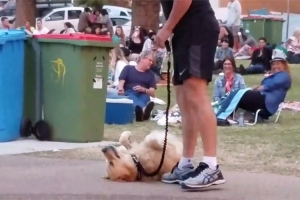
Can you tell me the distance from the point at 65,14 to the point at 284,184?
1406 inches

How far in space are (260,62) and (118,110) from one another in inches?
397

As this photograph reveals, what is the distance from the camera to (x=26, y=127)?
30.7ft

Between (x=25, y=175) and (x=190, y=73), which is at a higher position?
(x=190, y=73)

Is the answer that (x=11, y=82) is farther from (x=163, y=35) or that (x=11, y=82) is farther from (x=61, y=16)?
(x=61, y=16)

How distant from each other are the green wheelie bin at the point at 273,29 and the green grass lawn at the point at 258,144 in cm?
1978

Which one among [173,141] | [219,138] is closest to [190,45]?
[173,141]

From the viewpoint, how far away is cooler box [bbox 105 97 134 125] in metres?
11.4

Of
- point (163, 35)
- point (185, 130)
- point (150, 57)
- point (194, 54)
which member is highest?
point (163, 35)

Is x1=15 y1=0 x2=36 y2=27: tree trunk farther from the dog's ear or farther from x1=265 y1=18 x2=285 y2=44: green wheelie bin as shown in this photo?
the dog's ear

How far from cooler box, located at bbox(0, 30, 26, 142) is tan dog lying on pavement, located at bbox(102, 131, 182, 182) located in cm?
265

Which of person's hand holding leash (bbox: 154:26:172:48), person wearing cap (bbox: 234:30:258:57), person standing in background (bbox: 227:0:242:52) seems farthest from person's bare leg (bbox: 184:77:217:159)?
person standing in background (bbox: 227:0:242:52)

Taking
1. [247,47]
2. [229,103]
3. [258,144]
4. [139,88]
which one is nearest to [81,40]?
[258,144]

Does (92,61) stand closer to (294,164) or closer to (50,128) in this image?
(50,128)

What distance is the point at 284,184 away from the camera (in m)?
6.59
